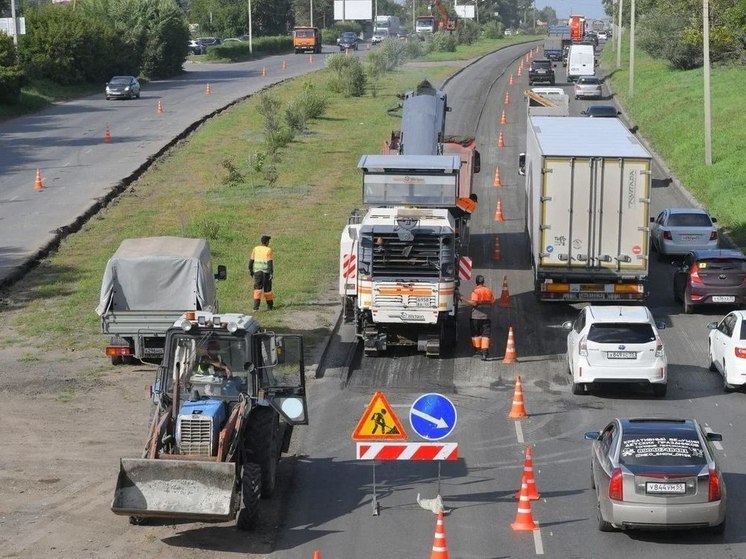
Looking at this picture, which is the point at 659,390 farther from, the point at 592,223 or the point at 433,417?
the point at 433,417

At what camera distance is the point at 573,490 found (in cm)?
1747

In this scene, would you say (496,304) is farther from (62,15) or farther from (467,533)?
(62,15)

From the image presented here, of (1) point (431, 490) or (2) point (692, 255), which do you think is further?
(2) point (692, 255)

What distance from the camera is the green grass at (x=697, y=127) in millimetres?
45875

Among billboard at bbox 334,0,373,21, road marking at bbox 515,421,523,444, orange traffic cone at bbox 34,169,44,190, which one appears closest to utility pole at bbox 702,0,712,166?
orange traffic cone at bbox 34,169,44,190

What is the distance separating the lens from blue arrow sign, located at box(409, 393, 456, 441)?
15383mm

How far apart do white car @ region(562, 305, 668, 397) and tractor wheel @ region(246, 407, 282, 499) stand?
8.30m

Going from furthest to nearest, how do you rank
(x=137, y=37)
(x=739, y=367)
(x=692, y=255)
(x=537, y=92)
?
(x=137, y=37) → (x=537, y=92) → (x=692, y=255) → (x=739, y=367)

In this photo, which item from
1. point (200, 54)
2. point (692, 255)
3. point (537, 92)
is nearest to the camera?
point (692, 255)

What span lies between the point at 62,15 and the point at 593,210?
60.0 meters

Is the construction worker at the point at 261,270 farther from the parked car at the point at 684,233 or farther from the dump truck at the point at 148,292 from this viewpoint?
the parked car at the point at 684,233

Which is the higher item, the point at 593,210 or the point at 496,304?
the point at 593,210

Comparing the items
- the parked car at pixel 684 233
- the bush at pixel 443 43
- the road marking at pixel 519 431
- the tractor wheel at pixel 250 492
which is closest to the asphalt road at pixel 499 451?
the road marking at pixel 519 431

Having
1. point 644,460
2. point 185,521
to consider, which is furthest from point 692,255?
point 185,521
